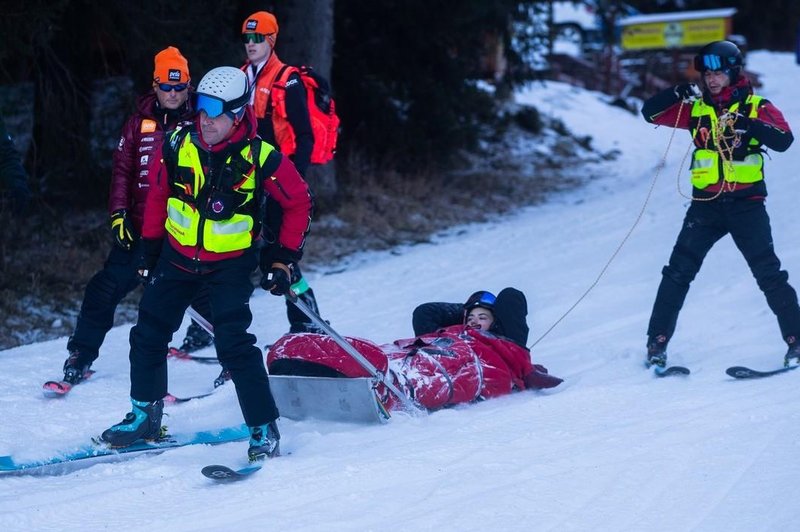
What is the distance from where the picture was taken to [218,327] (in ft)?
15.4

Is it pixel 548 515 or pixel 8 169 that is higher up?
pixel 8 169

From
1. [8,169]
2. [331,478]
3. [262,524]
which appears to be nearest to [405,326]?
[8,169]

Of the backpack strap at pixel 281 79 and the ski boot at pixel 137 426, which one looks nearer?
the ski boot at pixel 137 426

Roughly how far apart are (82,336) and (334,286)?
3314 millimetres

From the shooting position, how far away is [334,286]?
913cm

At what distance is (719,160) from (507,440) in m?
2.24

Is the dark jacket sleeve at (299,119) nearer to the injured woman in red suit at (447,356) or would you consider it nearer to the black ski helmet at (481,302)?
the injured woman in red suit at (447,356)

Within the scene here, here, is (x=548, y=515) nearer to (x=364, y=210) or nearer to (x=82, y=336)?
(x=82, y=336)

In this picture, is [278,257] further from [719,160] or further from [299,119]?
[719,160]

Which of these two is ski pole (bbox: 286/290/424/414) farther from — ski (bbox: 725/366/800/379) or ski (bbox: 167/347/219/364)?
ski (bbox: 725/366/800/379)

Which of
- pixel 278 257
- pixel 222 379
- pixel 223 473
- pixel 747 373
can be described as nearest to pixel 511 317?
pixel 747 373

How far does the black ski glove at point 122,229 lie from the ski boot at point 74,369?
0.73 meters

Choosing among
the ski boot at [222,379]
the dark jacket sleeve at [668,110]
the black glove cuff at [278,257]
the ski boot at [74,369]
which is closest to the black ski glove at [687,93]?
the dark jacket sleeve at [668,110]

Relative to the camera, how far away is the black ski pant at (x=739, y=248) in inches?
239
